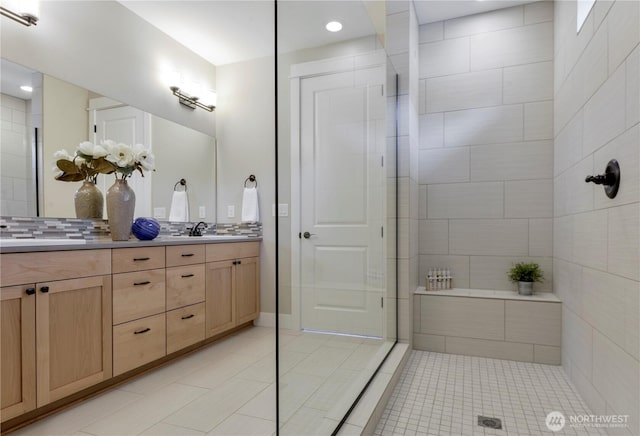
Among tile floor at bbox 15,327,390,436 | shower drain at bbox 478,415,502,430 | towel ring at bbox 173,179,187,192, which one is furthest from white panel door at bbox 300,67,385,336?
towel ring at bbox 173,179,187,192

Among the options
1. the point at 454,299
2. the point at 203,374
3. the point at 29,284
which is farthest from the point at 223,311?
the point at 454,299

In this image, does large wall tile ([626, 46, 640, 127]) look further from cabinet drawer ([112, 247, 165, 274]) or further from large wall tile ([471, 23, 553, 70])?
cabinet drawer ([112, 247, 165, 274])

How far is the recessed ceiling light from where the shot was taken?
1463mm

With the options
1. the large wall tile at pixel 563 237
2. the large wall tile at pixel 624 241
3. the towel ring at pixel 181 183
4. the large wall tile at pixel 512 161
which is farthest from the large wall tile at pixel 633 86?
the towel ring at pixel 181 183

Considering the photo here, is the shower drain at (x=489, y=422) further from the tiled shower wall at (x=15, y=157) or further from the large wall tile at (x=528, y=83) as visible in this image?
the tiled shower wall at (x=15, y=157)

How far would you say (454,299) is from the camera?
2.67m

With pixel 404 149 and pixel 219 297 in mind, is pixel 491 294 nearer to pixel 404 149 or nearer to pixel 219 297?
pixel 404 149

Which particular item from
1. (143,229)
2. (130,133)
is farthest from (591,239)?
(130,133)

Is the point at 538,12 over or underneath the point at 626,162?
over

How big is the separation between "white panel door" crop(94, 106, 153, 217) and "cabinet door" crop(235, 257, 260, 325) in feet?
3.00

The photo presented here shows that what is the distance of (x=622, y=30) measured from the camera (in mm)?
1369

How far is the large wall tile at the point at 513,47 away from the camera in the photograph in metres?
2.73

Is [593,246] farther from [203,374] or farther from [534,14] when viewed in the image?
[203,374]

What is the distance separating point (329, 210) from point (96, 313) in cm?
143
